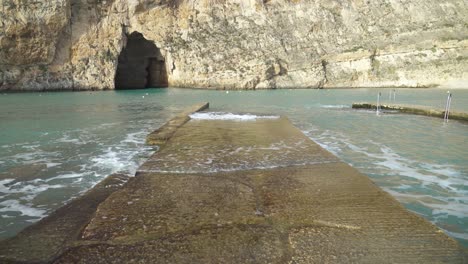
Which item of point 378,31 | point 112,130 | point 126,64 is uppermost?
point 378,31

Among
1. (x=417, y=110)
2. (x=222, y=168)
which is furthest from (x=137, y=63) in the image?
(x=222, y=168)

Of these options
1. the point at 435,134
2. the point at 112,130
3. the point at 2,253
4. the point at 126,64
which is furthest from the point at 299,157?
the point at 126,64

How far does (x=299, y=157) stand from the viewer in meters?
5.77

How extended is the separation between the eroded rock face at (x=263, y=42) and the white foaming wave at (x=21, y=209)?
1557 inches

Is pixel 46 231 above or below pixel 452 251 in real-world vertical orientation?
below

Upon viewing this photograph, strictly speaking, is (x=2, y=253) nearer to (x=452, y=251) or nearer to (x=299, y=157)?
(x=452, y=251)

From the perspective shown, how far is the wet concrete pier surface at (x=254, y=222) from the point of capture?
252 cm

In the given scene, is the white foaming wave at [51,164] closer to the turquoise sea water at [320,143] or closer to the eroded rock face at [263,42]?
the turquoise sea water at [320,143]

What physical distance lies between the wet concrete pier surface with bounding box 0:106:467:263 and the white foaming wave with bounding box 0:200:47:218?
1.09 meters

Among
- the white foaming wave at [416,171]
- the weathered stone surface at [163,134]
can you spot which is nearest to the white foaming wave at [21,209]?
the weathered stone surface at [163,134]

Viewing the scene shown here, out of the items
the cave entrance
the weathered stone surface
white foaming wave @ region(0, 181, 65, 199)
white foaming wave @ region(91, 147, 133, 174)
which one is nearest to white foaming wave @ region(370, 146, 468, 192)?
the weathered stone surface

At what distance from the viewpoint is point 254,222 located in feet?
10.00

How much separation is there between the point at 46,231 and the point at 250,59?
42482 mm

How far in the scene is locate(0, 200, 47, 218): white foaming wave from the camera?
13.5 feet
